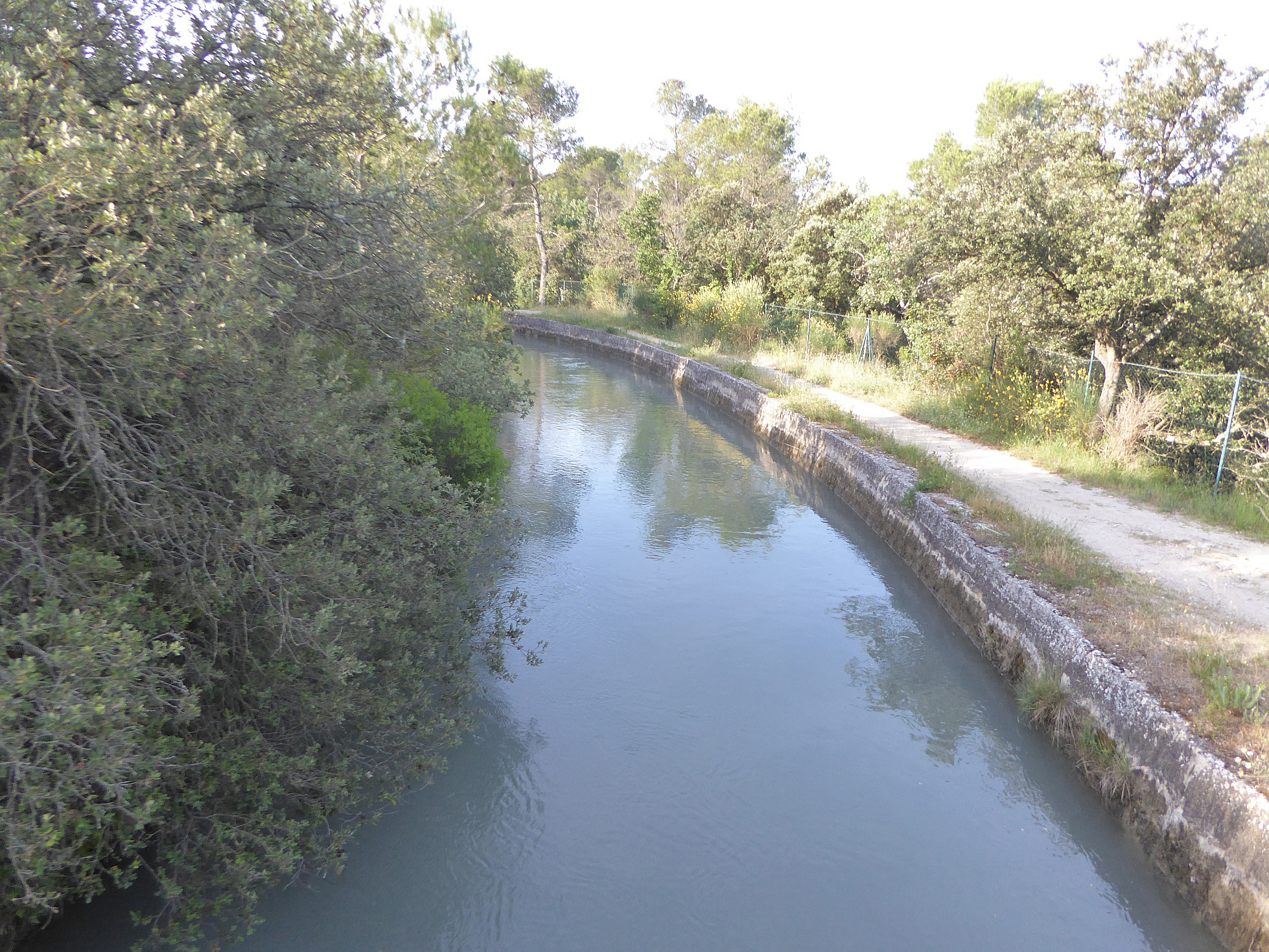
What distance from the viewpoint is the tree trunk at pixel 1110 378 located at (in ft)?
33.6

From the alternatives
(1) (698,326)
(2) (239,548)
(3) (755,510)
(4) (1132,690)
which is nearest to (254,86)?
(2) (239,548)

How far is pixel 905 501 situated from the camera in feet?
29.3

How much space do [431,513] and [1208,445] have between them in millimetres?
8420

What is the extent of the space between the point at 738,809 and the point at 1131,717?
2212 millimetres

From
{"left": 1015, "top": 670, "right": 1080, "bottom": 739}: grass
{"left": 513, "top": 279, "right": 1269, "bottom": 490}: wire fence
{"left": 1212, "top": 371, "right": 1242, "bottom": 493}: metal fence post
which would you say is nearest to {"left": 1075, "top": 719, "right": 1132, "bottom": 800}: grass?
{"left": 1015, "top": 670, "right": 1080, "bottom": 739}: grass

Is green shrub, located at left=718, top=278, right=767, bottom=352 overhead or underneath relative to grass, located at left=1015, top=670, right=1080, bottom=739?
overhead

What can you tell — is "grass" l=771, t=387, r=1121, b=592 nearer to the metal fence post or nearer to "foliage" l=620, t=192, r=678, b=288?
the metal fence post

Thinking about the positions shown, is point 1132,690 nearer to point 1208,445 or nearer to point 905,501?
point 905,501

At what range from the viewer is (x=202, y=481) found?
319 cm

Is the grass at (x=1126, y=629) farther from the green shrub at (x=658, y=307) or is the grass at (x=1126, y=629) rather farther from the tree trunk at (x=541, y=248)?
the tree trunk at (x=541, y=248)

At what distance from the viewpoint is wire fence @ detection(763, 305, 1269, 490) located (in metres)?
8.57

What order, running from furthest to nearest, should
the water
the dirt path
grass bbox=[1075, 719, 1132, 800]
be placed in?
the dirt path → grass bbox=[1075, 719, 1132, 800] → the water

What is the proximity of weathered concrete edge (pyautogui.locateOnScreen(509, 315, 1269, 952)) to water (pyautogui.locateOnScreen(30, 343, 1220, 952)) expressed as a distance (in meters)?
0.22

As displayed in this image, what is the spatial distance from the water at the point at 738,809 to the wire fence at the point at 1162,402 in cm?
356
